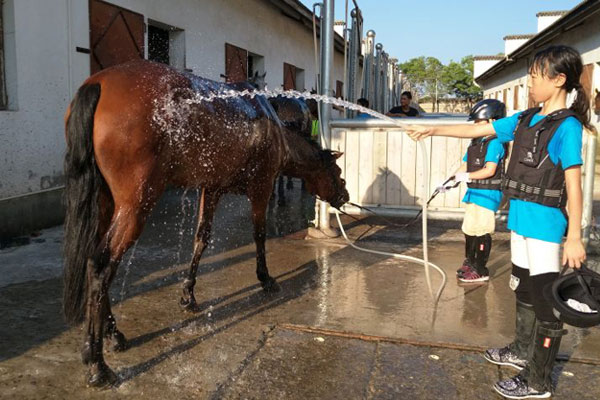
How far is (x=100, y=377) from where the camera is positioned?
2609 mm

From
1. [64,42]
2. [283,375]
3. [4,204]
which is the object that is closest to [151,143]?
[283,375]

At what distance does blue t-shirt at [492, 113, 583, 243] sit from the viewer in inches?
92.5

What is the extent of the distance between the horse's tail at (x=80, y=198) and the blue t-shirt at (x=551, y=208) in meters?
2.34

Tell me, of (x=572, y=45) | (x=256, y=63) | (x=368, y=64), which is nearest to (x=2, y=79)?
(x=368, y=64)

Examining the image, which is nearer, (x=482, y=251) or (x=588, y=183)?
(x=482, y=251)

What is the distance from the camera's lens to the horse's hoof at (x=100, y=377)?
2.60 m

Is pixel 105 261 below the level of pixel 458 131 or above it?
below

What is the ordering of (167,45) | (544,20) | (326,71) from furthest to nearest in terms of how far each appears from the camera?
(544,20)
(167,45)
(326,71)

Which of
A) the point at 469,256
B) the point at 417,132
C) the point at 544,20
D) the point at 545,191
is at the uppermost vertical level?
the point at 544,20

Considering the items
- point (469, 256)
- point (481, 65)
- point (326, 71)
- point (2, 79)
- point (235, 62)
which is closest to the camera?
point (469, 256)

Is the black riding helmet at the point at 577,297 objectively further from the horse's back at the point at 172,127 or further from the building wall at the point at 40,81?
the building wall at the point at 40,81

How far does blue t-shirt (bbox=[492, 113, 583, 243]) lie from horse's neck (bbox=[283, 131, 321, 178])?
7.16 feet

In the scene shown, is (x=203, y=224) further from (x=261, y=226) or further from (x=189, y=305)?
(x=189, y=305)

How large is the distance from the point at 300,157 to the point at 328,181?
450 mm
